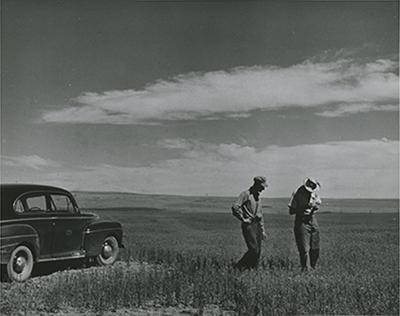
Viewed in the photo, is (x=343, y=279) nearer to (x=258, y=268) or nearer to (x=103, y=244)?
(x=258, y=268)

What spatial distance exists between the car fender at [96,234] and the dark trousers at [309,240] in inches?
143

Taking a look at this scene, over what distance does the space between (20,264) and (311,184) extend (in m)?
5.38

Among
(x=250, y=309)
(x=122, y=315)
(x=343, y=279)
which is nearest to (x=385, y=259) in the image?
(x=343, y=279)

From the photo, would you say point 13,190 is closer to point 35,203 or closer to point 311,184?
point 35,203

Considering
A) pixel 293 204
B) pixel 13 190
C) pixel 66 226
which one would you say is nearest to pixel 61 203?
pixel 66 226

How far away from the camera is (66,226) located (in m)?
6.93

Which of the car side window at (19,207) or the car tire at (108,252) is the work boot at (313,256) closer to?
the car tire at (108,252)

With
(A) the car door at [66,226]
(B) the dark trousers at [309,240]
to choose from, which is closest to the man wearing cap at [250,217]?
(B) the dark trousers at [309,240]

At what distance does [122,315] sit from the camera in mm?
6336

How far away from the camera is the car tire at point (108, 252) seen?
25.3 ft

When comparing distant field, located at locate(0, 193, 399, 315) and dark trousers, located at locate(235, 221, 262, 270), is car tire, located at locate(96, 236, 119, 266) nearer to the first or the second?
distant field, located at locate(0, 193, 399, 315)

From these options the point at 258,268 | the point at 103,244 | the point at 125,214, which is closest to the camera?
the point at 103,244

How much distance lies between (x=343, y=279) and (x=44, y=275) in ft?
14.6

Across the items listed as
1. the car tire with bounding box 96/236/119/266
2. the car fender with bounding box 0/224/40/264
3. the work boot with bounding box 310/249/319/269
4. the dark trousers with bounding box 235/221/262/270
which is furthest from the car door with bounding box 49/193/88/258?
the work boot with bounding box 310/249/319/269
